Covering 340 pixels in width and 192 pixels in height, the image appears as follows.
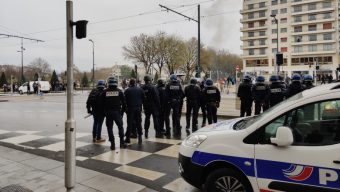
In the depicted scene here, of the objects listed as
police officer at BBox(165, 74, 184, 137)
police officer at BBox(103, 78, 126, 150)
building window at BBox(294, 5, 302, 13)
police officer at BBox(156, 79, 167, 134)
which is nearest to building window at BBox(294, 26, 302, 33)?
building window at BBox(294, 5, 302, 13)

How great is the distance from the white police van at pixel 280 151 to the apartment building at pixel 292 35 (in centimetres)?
6928

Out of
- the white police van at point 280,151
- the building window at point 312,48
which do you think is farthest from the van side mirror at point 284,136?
the building window at point 312,48

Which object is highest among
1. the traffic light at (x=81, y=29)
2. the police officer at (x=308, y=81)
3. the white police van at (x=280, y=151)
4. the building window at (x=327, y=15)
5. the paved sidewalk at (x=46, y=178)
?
the building window at (x=327, y=15)

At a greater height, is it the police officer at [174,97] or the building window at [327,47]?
the building window at [327,47]

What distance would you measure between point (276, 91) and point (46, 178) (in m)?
7.05

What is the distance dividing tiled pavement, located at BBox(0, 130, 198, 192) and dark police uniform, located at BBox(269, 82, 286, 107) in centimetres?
333

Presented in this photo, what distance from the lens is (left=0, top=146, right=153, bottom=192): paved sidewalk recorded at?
5477 mm

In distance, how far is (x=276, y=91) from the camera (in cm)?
1039

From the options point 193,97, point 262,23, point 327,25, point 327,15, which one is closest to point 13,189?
point 193,97

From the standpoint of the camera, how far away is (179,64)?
62.8m

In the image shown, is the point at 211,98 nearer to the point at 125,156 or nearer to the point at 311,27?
the point at 125,156

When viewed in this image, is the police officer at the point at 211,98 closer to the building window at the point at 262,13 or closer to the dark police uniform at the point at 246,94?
the dark police uniform at the point at 246,94

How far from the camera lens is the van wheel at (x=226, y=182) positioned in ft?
13.6

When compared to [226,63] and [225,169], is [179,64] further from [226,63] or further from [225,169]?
[225,169]
